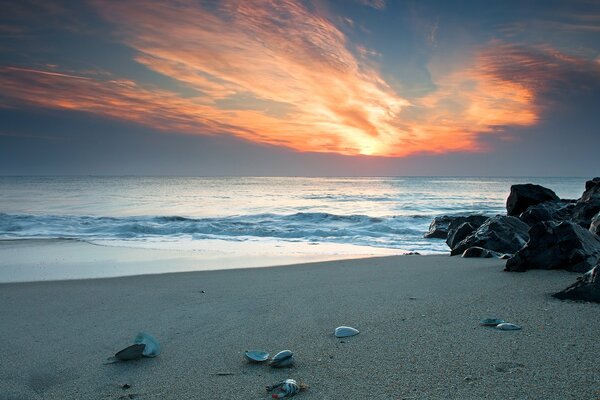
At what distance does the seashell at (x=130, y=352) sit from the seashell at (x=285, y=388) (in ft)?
3.05

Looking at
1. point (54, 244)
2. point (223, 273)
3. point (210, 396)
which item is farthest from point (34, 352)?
point (54, 244)

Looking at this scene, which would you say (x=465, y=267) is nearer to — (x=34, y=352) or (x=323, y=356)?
(x=323, y=356)

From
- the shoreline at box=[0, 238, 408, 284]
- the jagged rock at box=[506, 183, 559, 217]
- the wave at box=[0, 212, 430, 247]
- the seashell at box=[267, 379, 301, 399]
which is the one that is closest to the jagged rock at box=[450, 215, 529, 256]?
the shoreline at box=[0, 238, 408, 284]

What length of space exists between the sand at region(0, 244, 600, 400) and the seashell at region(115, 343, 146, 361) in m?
0.05

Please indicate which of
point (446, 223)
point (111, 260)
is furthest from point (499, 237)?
point (111, 260)

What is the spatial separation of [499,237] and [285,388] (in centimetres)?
612

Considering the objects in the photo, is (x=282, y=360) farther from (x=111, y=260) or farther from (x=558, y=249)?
(x=111, y=260)

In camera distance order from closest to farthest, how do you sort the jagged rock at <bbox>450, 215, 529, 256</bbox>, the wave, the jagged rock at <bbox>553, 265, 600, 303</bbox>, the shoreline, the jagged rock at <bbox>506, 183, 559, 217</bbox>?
1. the jagged rock at <bbox>553, 265, 600, 303</bbox>
2. the shoreline
3. the jagged rock at <bbox>450, 215, 529, 256</bbox>
4. the jagged rock at <bbox>506, 183, 559, 217</bbox>
5. the wave

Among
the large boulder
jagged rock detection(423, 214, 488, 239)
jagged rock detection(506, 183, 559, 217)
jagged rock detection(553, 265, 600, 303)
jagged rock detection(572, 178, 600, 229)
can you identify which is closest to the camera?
jagged rock detection(553, 265, 600, 303)

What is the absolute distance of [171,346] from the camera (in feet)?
9.68

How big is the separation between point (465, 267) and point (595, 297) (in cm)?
245

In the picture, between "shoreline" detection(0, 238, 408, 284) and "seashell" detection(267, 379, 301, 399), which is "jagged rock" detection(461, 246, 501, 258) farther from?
"seashell" detection(267, 379, 301, 399)

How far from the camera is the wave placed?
42.3ft

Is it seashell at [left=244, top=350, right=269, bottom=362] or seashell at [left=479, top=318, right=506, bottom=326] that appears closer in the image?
seashell at [left=244, top=350, right=269, bottom=362]
